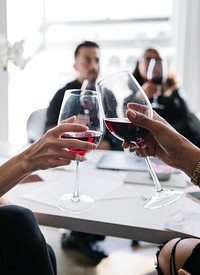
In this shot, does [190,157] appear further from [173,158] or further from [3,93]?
[3,93]

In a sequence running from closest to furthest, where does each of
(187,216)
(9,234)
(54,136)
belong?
(9,234) → (54,136) → (187,216)

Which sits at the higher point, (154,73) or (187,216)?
(154,73)

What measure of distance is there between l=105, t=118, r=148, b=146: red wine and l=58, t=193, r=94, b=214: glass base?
226mm

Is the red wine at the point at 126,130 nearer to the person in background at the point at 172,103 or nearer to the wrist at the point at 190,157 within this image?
the wrist at the point at 190,157

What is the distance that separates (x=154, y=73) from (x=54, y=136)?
43.6 inches

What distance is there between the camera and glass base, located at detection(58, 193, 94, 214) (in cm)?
91

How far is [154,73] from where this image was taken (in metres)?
1.77

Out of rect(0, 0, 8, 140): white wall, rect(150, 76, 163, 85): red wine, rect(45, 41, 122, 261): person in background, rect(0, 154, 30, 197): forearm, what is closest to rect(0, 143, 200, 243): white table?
rect(0, 154, 30, 197): forearm

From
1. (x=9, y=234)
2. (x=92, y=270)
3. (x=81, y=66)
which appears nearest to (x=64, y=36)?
(x=81, y=66)

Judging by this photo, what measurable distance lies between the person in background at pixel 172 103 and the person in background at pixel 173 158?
1138 mm

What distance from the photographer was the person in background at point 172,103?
2.12 meters

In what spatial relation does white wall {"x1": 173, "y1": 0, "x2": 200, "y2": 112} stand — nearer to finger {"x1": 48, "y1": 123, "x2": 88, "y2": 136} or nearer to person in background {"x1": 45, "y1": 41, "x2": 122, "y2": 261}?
person in background {"x1": 45, "y1": 41, "x2": 122, "y2": 261}

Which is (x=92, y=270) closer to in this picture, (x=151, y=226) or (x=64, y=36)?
(x=151, y=226)

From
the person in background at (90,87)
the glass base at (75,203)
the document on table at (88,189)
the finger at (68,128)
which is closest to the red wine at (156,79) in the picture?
the person in background at (90,87)
